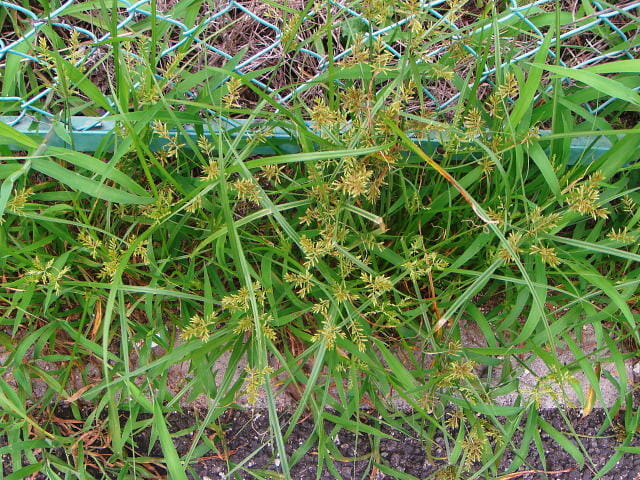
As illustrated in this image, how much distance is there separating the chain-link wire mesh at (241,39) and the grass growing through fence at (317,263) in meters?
0.02

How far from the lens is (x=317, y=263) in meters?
1.21

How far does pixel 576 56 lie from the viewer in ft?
5.05

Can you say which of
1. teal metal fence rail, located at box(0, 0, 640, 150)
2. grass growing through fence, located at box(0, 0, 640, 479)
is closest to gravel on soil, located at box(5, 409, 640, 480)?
grass growing through fence, located at box(0, 0, 640, 479)

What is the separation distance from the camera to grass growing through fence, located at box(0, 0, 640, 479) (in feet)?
3.90

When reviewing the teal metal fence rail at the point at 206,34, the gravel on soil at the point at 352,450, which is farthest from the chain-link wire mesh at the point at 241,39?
the gravel on soil at the point at 352,450

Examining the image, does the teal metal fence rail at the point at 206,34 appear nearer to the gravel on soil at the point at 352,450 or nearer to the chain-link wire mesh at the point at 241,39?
the chain-link wire mesh at the point at 241,39

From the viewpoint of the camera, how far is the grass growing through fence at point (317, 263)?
1188mm

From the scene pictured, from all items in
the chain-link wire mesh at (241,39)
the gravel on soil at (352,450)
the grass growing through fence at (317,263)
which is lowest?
the gravel on soil at (352,450)

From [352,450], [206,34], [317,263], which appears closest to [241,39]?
[206,34]

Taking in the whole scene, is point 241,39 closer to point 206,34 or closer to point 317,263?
point 206,34

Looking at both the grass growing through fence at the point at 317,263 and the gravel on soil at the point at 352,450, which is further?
the gravel on soil at the point at 352,450

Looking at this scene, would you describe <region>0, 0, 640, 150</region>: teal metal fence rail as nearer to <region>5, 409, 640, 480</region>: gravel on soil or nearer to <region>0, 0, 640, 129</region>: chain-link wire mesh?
<region>0, 0, 640, 129</region>: chain-link wire mesh

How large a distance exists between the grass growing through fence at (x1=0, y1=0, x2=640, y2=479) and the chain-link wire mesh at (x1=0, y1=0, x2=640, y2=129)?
17 mm

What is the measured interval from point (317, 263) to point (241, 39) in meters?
0.70
